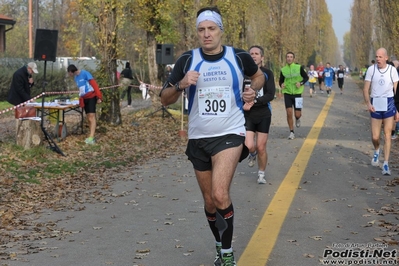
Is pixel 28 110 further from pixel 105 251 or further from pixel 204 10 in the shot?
pixel 204 10

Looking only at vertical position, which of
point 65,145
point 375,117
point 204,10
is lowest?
point 65,145

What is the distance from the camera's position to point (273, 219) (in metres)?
8.25

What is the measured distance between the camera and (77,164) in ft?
45.3

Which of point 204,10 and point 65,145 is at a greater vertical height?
point 204,10

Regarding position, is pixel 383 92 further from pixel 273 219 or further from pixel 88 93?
pixel 88 93

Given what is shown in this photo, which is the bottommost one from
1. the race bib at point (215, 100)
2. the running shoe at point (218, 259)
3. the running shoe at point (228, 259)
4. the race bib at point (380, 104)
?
the running shoe at point (218, 259)

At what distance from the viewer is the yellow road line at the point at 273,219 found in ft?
21.5

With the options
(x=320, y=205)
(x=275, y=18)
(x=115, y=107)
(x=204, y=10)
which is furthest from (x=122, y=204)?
(x=275, y=18)

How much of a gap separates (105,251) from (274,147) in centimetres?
941

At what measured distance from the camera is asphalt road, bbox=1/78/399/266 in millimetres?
6758

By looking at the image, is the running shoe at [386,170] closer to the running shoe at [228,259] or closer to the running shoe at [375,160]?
the running shoe at [375,160]

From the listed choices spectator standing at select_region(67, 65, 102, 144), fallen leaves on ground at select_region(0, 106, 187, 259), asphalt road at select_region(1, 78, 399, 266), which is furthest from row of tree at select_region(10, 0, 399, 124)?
asphalt road at select_region(1, 78, 399, 266)

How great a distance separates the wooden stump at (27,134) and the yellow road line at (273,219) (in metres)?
5.27

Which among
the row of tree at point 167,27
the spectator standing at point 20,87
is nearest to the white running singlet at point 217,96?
the spectator standing at point 20,87
